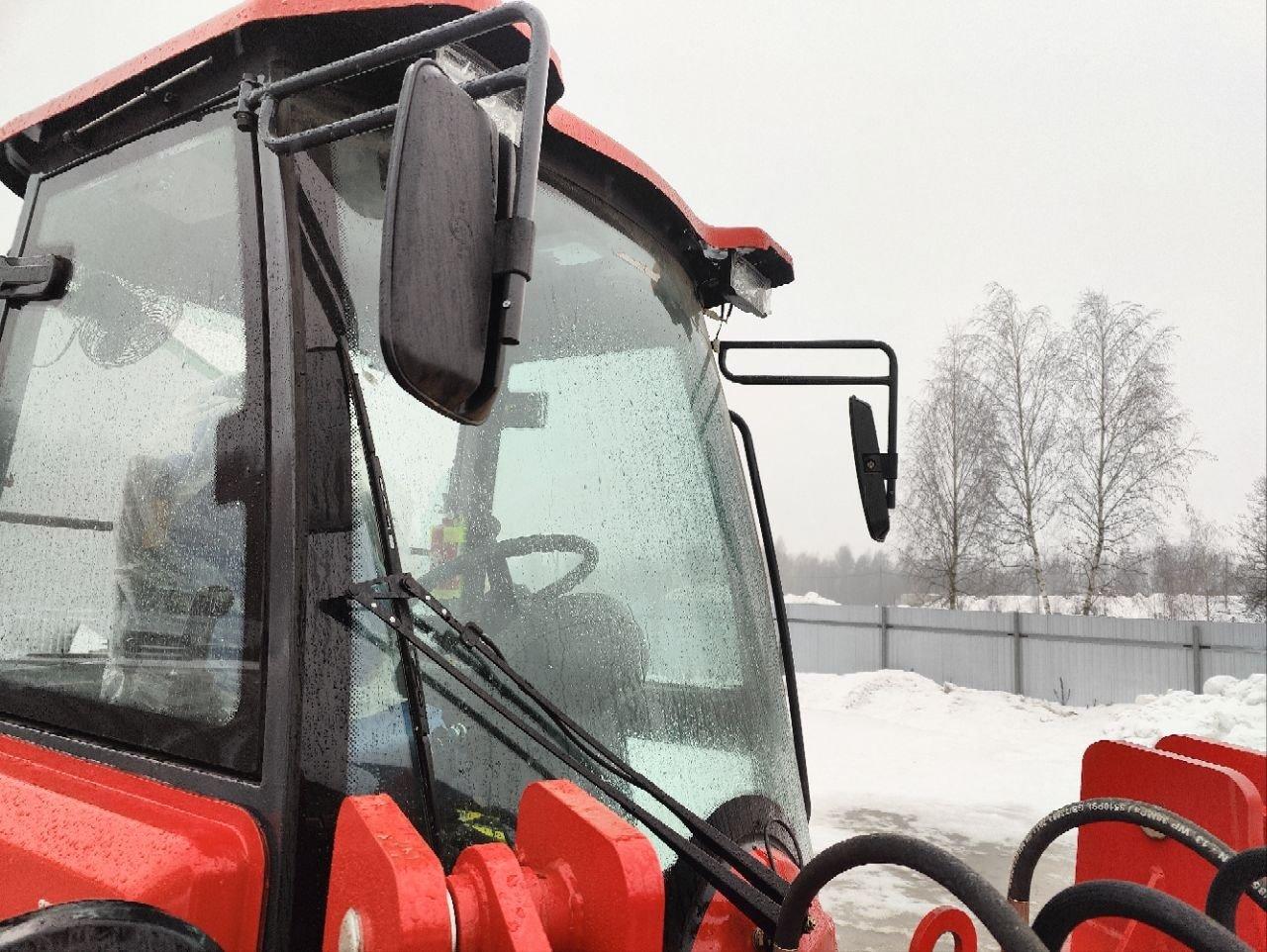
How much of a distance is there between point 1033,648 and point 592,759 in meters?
17.2

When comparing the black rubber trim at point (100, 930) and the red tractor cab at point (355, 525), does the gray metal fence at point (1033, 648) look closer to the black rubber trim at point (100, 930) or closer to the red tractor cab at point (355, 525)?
the red tractor cab at point (355, 525)

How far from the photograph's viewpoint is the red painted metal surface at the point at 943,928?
1222mm

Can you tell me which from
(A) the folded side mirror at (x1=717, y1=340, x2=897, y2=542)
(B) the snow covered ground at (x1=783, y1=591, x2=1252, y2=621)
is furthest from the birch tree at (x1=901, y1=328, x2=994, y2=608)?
(A) the folded side mirror at (x1=717, y1=340, x2=897, y2=542)

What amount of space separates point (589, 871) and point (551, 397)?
80 centimetres

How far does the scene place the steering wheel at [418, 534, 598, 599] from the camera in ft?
4.53

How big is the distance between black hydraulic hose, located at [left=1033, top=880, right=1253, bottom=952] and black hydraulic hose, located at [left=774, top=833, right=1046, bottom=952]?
23 centimetres

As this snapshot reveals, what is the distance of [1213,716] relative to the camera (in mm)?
10672

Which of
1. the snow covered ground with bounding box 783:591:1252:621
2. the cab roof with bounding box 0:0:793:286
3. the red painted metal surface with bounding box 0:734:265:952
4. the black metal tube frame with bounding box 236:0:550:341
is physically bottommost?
the snow covered ground with bounding box 783:591:1252:621

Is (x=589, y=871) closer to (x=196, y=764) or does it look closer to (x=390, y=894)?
(x=390, y=894)

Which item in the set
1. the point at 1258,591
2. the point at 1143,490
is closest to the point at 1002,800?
the point at 1143,490

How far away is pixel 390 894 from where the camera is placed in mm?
950

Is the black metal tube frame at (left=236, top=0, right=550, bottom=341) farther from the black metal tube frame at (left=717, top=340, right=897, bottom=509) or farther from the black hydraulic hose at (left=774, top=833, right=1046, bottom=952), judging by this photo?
the black metal tube frame at (left=717, top=340, right=897, bottom=509)

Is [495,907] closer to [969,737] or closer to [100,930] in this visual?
[100,930]

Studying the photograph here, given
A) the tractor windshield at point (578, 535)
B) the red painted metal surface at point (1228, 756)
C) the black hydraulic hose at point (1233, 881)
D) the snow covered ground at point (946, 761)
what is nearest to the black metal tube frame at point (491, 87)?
the tractor windshield at point (578, 535)
